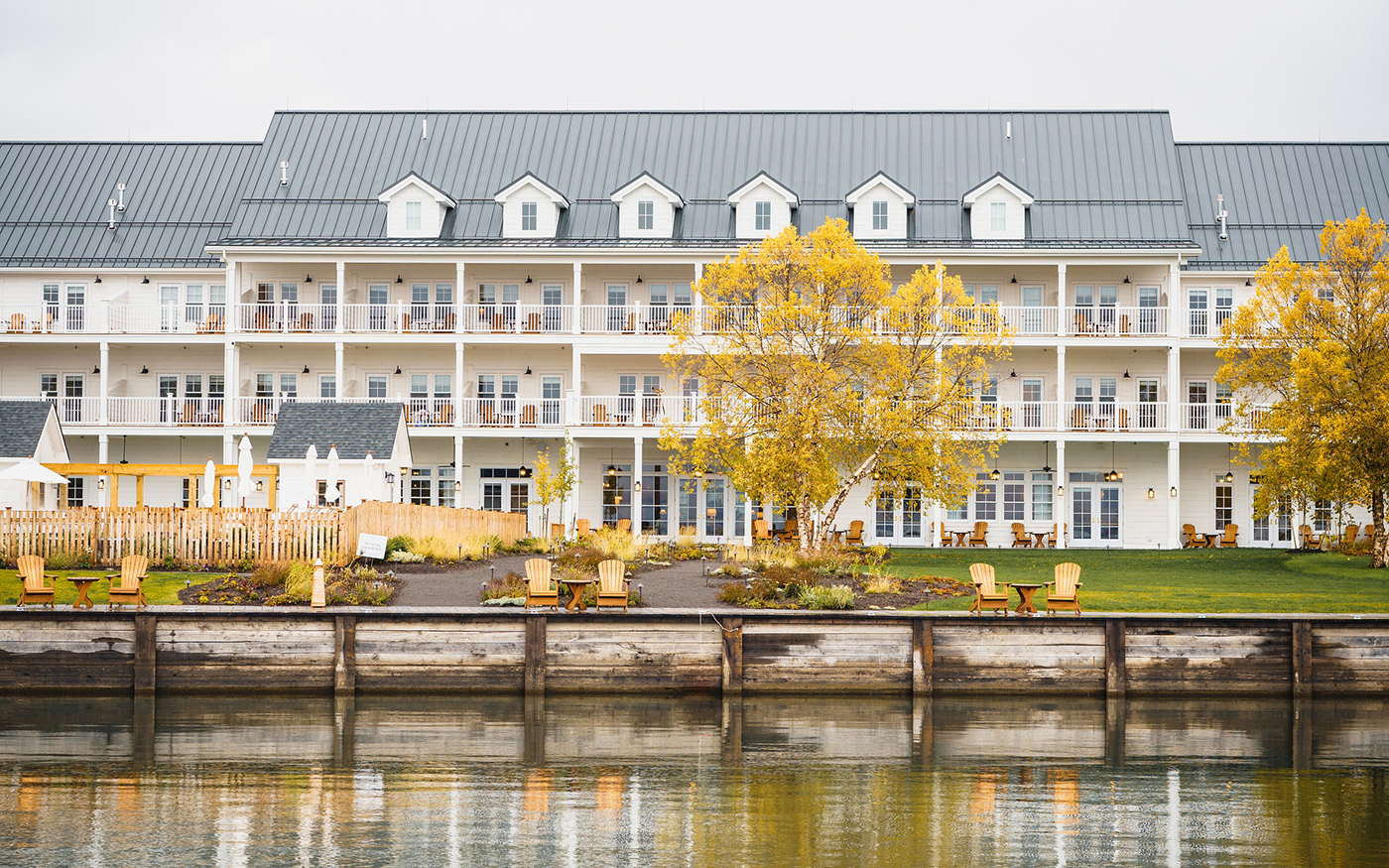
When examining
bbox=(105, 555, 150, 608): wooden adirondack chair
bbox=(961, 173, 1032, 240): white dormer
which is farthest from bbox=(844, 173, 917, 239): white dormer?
bbox=(105, 555, 150, 608): wooden adirondack chair

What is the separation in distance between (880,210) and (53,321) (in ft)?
86.3

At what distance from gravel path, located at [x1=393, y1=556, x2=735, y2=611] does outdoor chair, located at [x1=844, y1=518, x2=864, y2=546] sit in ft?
34.6

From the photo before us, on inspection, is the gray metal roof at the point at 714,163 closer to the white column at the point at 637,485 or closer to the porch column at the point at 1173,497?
the porch column at the point at 1173,497

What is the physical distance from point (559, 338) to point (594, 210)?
4.82 meters

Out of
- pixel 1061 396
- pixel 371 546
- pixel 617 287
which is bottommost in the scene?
pixel 371 546

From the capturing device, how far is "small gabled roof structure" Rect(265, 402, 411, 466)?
108 ft

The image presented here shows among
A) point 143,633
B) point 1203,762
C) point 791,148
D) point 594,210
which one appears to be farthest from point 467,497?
point 1203,762

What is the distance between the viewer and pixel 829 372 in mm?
29078

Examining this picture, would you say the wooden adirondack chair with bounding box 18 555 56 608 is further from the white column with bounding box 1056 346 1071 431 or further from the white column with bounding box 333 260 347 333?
the white column with bounding box 1056 346 1071 431

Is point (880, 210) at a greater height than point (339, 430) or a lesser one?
greater

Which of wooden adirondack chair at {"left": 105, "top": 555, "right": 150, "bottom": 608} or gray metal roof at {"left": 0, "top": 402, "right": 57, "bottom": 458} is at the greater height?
gray metal roof at {"left": 0, "top": 402, "right": 57, "bottom": 458}

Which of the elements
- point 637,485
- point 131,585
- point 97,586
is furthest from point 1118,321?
point 131,585

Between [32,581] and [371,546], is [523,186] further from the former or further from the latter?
[32,581]

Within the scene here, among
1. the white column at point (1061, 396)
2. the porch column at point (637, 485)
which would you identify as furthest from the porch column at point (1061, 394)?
the porch column at point (637, 485)
